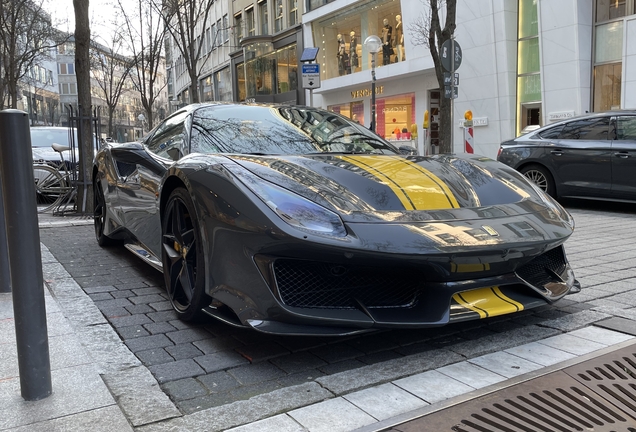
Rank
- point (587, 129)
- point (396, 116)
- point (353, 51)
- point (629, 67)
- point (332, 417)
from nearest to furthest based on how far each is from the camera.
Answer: point (332, 417)
point (587, 129)
point (629, 67)
point (396, 116)
point (353, 51)

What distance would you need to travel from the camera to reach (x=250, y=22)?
34.5 m

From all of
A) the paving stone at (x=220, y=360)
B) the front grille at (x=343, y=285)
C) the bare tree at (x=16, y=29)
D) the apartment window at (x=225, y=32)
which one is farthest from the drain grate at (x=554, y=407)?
the apartment window at (x=225, y=32)

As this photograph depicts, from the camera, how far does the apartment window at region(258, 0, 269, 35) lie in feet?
105

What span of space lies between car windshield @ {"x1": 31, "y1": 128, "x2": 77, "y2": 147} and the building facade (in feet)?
28.3

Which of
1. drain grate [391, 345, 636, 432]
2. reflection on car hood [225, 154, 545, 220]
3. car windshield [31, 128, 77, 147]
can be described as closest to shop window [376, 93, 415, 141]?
car windshield [31, 128, 77, 147]

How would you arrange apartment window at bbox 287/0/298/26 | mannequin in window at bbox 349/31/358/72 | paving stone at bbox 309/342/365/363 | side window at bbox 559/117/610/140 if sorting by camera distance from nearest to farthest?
paving stone at bbox 309/342/365/363 → side window at bbox 559/117/610/140 → mannequin in window at bbox 349/31/358/72 → apartment window at bbox 287/0/298/26

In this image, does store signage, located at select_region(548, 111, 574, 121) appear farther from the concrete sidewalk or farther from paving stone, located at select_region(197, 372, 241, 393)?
paving stone, located at select_region(197, 372, 241, 393)

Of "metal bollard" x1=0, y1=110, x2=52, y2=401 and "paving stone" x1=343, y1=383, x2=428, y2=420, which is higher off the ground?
"metal bollard" x1=0, y1=110, x2=52, y2=401

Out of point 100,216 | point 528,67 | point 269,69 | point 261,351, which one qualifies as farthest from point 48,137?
point 269,69

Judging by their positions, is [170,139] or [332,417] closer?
[332,417]

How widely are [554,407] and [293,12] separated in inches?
1148

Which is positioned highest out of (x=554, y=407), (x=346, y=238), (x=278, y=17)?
(x=278, y=17)

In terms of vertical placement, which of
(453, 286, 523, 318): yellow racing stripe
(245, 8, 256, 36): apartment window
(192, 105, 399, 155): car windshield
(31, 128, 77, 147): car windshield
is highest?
(245, 8, 256, 36): apartment window

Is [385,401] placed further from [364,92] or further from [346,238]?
[364,92]
